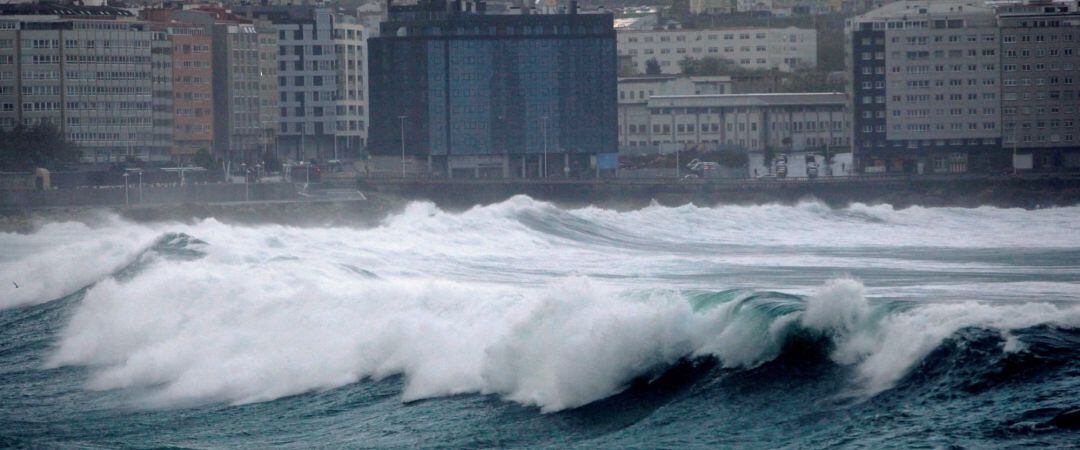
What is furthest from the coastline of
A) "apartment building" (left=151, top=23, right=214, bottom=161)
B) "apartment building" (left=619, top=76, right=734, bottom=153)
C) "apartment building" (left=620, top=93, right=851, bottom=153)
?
"apartment building" (left=619, top=76, right=734, bottom=153)

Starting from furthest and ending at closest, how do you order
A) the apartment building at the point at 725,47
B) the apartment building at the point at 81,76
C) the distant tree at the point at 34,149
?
the apartment building at the point at 725,47 < the apartment building at the point at 81,76 < the distant tree at the point at 34,149

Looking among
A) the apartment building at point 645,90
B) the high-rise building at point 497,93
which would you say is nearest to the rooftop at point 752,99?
the apartment building at point 645,90

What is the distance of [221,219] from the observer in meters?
69.8

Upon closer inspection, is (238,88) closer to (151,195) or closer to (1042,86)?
(151,195)

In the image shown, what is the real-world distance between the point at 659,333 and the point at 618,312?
0.58 meters

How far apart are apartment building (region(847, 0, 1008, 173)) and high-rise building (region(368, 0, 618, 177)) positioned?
601 inches

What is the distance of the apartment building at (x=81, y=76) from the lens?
85.9m

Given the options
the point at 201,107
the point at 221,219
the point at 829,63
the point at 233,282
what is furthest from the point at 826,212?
the point at 829,63

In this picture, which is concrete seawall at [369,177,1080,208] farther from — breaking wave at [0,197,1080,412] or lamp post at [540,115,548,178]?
breaking wave at [0,197,1080,412]

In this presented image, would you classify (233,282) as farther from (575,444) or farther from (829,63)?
(829,63)

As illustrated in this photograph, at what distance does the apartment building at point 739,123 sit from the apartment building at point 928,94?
1260 cm

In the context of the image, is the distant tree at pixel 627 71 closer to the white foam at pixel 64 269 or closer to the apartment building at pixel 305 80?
the apartment building at pixel 305 80

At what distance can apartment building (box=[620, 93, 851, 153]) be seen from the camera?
371 feet

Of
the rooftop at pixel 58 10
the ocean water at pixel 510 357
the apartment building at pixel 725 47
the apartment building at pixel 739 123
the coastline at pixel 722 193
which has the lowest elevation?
the ocean water at pixel 510 357
